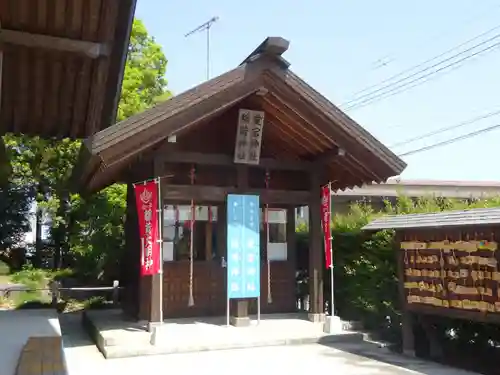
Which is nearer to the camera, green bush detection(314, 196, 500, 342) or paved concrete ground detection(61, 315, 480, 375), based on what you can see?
paved concrete ground detection(61, 315, 480, 375)

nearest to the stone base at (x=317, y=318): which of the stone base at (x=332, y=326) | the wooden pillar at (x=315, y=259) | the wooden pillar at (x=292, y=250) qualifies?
the wooden pillar at (x=315, y=259)

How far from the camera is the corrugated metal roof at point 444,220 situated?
21.9ft

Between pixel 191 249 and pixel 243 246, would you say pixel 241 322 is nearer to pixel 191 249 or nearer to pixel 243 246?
pixel 243 246

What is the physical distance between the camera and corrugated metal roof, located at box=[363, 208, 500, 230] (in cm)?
668

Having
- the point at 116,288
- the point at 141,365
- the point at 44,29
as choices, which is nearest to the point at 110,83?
the point at 44,29

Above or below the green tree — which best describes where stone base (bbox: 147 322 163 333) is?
below

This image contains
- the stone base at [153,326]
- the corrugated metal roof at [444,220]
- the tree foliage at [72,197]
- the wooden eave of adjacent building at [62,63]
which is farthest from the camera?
the tree foliage at [72,197]

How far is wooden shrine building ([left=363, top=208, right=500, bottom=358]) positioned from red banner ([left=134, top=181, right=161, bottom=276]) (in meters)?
3.72

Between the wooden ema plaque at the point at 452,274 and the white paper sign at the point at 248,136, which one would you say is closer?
the wooden ema plaque at the point at 452,274

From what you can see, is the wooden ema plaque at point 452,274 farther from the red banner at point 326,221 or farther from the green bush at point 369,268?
the red banner at point 326,221

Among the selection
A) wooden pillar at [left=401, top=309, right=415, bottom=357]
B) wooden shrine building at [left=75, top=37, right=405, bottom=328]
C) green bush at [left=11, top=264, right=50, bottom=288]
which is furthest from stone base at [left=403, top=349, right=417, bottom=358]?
green bush at [left=11, top=264, right=50, bottom=288]

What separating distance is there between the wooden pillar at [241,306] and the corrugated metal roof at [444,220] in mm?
2844

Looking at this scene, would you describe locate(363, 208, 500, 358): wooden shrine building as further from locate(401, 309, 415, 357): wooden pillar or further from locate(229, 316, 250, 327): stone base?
locate(229, 316, 250, 327): stone base

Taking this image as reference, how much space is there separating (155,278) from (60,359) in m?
4.16
